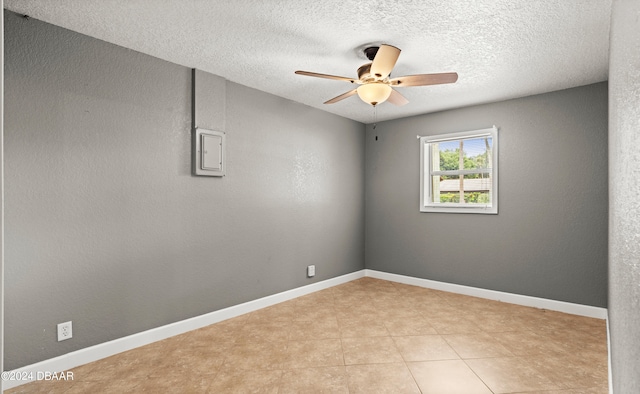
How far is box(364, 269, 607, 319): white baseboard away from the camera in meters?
3.55

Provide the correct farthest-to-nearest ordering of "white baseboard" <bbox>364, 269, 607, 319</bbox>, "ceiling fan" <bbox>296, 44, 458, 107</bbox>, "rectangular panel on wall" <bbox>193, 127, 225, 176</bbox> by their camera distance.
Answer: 1. "white baseboard" <bbox>364, 269, 607, 319</bbox>
2. "rectangular panel on wall" <bbox>193, 127, 225, 176</bbox>
3. "ceiling fan" <bbox>296, 44, 458, 107</bbox>

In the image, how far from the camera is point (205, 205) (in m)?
3.37

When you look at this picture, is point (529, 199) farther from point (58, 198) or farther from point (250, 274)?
point (58, 198)

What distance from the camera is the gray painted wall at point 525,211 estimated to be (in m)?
3.56

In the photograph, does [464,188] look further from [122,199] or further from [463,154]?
[122,199]

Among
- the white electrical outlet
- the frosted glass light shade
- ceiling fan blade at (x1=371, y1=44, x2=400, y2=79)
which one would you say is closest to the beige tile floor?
the white electrical outlet

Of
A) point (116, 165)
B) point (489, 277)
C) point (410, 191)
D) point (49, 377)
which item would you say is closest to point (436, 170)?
point (410, 191)

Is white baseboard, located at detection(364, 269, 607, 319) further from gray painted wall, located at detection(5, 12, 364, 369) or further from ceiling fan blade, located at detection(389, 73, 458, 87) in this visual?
ceiling fan blade, located at detection(389, 73, 458, 87)

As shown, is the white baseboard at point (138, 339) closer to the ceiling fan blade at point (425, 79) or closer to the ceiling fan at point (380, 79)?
the ceiling fan at point (380, 79)

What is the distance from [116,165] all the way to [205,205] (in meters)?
0.87

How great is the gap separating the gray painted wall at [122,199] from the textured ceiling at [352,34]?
0.96 feet

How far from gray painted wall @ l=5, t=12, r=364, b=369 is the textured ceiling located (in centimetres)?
29

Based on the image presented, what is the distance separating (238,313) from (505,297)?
3.12 meters

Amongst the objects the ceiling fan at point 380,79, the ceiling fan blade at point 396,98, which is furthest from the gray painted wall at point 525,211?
the ceiling fan at point 380,79
